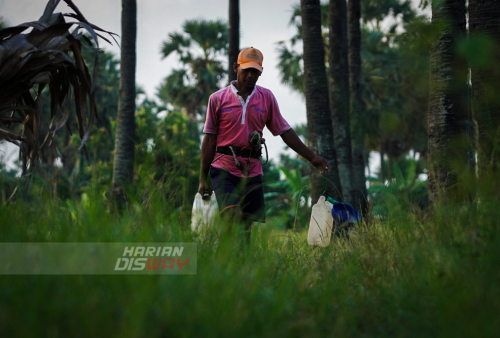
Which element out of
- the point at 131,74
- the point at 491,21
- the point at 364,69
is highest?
the point at 364,69

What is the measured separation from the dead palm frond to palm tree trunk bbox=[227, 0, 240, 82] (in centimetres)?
718

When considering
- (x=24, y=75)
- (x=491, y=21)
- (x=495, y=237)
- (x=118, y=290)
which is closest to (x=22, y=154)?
(x=24, y=75)

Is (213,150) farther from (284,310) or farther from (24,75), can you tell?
(284,310)

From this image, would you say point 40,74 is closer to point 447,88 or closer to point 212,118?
point 212,118

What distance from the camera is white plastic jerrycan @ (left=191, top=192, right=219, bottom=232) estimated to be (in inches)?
131

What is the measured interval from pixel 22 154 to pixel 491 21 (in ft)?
16.8

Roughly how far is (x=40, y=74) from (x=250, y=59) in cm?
201

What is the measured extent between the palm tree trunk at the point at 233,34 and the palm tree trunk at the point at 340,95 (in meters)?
2.52

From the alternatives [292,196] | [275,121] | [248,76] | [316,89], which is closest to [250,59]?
[248,76]

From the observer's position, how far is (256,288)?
2453 millimetres

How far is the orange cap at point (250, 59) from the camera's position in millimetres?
4484

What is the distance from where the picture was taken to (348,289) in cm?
308

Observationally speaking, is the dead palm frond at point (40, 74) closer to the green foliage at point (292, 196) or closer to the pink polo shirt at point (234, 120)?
the pink polo shirt at point (234, 120)

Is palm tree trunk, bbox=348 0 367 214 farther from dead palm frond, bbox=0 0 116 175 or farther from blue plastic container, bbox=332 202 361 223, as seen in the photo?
dead palm frond, bbox=0 0 116 175
